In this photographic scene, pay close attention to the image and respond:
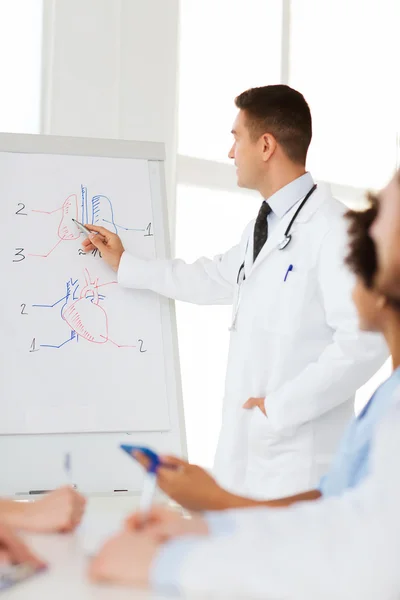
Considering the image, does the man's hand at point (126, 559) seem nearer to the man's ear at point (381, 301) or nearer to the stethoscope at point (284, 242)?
the man's ear at point (381, 301)

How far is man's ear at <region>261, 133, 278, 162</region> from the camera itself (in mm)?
2279

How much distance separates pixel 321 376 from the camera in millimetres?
1938

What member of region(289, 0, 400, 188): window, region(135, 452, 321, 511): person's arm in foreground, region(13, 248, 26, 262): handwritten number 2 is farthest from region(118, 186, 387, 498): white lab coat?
region(289, 0, 400, 188): window

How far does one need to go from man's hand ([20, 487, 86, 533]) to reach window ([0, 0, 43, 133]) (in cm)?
211

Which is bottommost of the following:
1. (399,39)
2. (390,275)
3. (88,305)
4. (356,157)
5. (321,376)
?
(321,376)

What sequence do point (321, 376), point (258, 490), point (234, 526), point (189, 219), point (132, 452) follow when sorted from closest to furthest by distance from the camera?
1. point (234, 526)
2. point (132, 452)
3. point (321, 376)
4. point (258, 490)
5. point (189, 219)

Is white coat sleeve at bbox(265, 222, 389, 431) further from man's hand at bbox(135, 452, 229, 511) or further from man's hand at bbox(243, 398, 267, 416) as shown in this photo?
man's hand at bbox(135, 452, 229, 511)

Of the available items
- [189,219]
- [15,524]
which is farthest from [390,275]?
[189,219]

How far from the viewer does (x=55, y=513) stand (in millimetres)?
1205

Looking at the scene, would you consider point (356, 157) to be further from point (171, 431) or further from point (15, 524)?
point (15, 524)

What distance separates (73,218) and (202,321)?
140 centimetres

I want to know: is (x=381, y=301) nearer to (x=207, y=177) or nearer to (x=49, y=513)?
(x=49, y=513)

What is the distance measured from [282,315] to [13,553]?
1.25 meters

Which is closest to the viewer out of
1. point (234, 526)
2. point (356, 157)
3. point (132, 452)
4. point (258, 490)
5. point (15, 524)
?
point (234, 526)
